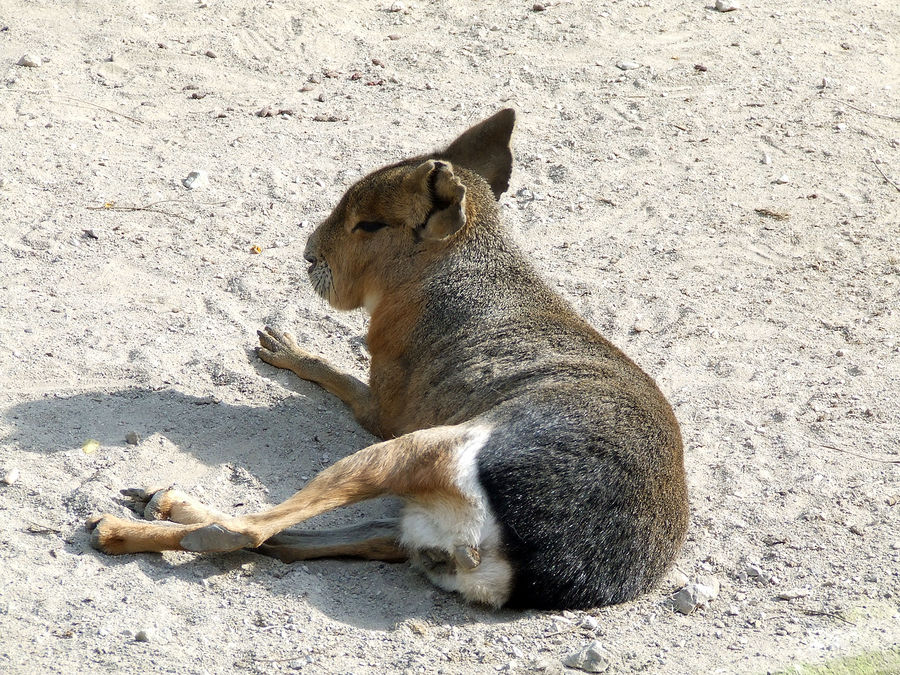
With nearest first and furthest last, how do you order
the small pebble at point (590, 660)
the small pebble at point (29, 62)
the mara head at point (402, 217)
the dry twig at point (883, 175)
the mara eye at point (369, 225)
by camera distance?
1. the small pebble at point (590, 660)
2. the mara head at point (402, 217)
3. the mara eye at point (369, 225)
4. the small pebble at point (29, 62)
5. the dry twig at point (883, 175)

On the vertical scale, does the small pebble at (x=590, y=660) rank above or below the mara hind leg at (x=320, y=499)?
below

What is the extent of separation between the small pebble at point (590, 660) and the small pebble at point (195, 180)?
4.26 m

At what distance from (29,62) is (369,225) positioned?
3.76 m

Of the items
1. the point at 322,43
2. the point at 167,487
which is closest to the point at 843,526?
the point at 167,487

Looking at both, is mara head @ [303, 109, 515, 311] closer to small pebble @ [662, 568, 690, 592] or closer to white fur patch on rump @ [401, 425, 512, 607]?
white fur patch on rump @ [401, 425, 512, 607]

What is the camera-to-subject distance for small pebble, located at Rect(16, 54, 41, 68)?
298 inches

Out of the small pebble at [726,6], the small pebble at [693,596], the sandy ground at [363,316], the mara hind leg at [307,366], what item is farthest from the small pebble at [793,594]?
the small pebble at [726,6]

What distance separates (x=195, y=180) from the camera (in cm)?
687

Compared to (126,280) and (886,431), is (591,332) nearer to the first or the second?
(886,431)

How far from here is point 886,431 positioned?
5508mm

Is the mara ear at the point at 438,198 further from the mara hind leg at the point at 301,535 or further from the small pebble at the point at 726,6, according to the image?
the small pebble at the point at 726,6

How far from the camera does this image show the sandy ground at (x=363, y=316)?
3955 mm

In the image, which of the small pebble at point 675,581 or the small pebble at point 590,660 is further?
the small pebble at point 675,581

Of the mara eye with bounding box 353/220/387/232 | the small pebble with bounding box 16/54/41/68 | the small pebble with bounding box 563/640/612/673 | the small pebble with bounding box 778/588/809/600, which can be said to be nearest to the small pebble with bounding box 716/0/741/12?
the mara eye with bounding box 353/220/387/232
